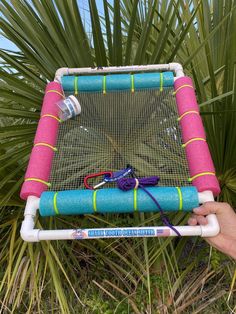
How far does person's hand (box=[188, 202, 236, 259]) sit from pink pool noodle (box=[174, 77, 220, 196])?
0.15ft

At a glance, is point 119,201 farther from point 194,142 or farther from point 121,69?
point 121,69

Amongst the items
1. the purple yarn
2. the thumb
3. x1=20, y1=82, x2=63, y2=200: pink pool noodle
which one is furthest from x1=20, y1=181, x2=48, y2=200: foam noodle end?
the thumb

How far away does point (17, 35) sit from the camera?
1043mm

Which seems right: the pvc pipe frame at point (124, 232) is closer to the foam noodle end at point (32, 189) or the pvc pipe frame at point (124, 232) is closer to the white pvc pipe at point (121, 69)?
the foam noodle end at point (32, 189)

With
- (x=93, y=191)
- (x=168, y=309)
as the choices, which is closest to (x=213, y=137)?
(x=93, y=191)

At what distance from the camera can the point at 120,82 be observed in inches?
38.0

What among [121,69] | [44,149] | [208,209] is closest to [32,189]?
[44,149]

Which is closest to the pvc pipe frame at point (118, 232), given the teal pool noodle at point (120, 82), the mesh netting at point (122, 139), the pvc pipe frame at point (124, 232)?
the pvc pipe frame at point (124, 232)

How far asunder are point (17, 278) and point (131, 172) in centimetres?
62

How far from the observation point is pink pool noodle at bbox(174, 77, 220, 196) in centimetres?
71

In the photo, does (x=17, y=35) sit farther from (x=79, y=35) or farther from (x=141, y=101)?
(x=141, y=101)

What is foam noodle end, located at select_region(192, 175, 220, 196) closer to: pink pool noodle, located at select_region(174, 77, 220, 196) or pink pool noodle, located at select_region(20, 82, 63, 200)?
pink pool noodle, located at select_region(174, 77, 220, 196)

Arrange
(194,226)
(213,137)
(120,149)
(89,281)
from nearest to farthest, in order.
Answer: (194,226)
(120,149)
(213,137)
(89,281)

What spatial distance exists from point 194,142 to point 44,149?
1.39 feet
